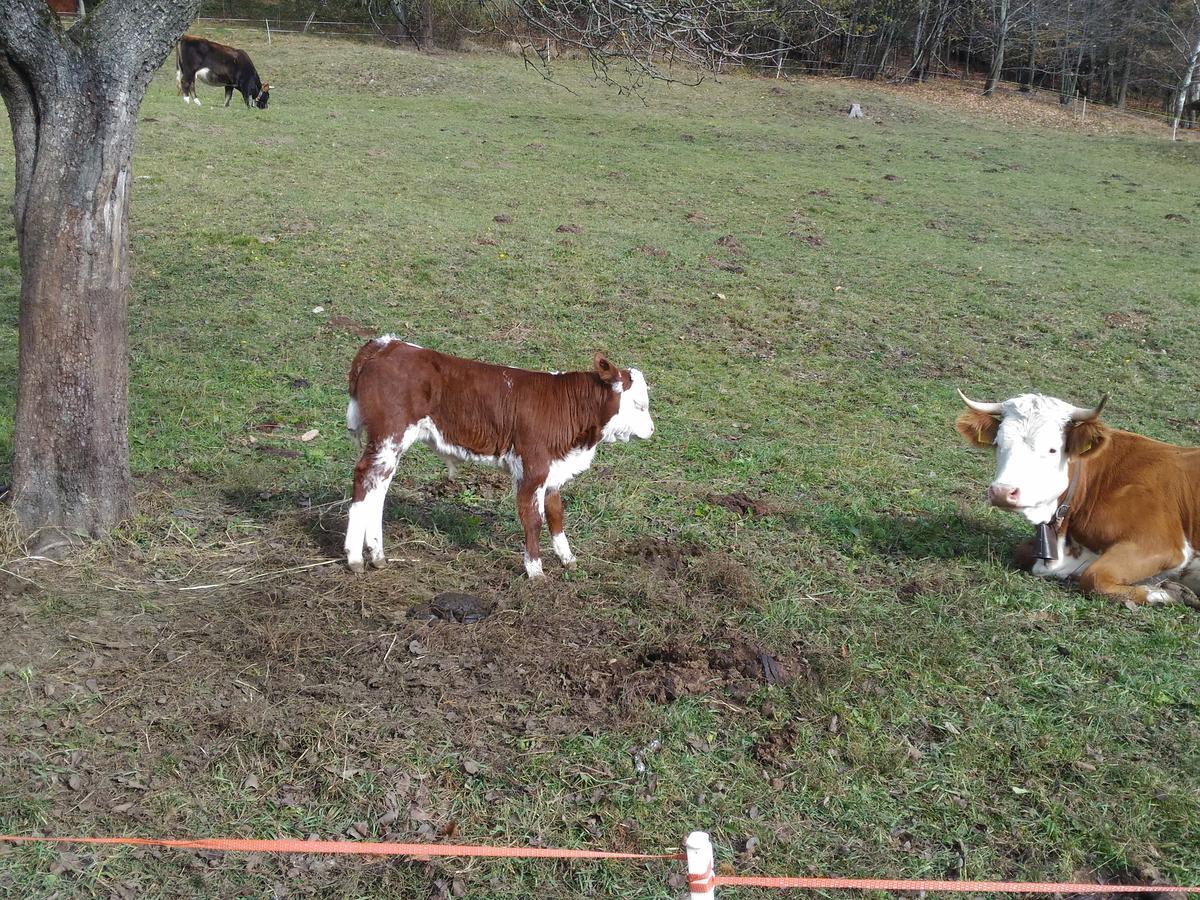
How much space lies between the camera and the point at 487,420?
6.20 metres

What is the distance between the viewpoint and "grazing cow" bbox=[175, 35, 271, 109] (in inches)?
969

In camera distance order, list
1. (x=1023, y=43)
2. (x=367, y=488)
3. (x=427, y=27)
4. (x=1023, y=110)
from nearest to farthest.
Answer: (x=367, y=488)
(x=427, y=27)
(x=1023, y=110)
(x=1023, y=43)

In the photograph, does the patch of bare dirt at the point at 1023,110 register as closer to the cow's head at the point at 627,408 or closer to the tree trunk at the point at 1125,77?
the tree trunk at the point at 1125,77

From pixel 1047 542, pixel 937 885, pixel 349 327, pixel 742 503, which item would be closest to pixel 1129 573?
pixel 1047 542

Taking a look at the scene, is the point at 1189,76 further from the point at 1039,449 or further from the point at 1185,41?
the point at 1039,449

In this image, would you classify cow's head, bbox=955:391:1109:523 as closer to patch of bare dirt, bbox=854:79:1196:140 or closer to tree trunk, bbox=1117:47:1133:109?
patch of bare dirt, bbox=854:79:1196:140

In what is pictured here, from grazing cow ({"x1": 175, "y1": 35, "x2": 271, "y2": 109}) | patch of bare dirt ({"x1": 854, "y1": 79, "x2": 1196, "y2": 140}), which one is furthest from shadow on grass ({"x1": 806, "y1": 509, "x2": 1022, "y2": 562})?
patch of bare dirt ({"x1": 854, "y1": 79, "x2": 1196, "y2": 140})

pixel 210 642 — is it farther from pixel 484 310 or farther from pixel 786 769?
pixel 484 310

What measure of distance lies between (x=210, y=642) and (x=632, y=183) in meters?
17.2

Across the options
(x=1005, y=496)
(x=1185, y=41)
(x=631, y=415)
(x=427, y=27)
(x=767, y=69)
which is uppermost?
(x=1185, y=41)

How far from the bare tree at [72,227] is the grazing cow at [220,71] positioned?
2094cm

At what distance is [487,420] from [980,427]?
327 centimetres

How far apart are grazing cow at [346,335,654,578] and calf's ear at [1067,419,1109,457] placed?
2.65m

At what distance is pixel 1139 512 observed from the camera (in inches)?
252
